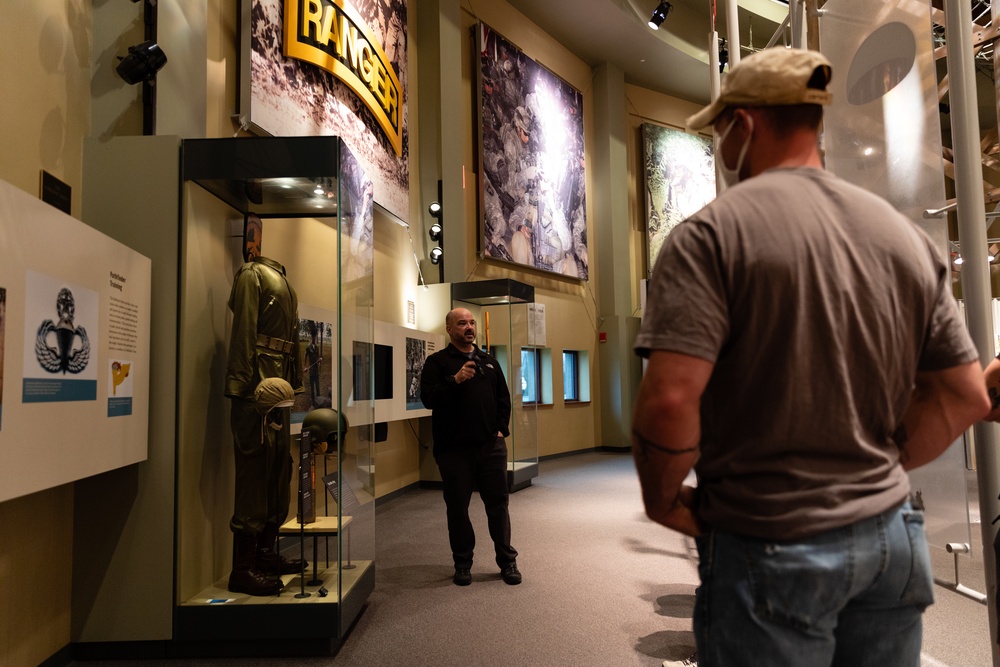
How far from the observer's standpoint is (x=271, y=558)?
12.5ft

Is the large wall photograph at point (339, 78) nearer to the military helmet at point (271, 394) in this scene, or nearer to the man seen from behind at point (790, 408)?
the military helmet at point (271, 394)

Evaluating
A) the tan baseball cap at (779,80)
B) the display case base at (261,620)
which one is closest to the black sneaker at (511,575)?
the display case base at (261,620)

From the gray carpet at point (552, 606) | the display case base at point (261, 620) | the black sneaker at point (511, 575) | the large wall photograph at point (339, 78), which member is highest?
the large wall photograph at point (339, 78)

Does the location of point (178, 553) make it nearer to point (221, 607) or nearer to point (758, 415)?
point (221, 607)

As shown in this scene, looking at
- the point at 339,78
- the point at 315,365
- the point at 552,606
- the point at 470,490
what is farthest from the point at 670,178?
the point at 315,365

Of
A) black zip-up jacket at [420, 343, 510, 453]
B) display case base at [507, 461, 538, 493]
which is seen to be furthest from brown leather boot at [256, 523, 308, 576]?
display case base at [507, 461, 538, 493]

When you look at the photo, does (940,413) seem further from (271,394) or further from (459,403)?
(459,403)

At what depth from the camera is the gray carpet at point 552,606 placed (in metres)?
3.43

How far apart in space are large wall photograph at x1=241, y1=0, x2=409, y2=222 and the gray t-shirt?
16.1 feet

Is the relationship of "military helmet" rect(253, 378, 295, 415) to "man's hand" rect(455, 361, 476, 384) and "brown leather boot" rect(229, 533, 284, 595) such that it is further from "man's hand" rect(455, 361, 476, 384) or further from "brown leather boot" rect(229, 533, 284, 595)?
"man's hand" rect(455, 361, 476, 384)

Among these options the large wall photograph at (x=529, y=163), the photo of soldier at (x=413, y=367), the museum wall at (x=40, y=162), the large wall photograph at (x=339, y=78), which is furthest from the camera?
the large wall photograph at (x=529, y=163)

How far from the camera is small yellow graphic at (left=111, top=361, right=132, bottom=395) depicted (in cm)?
321

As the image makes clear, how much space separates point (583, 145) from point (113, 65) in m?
10.6

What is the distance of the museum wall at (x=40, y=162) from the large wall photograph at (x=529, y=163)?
7.26 metres
